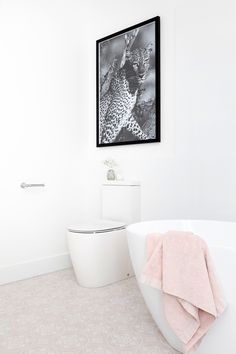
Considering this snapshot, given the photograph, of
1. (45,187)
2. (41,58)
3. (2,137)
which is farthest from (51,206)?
(41,58)

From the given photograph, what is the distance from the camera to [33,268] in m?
2.95

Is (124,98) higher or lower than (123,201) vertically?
higher

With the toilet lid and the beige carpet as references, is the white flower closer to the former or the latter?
the toilet lid

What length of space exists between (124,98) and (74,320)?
2.00 m

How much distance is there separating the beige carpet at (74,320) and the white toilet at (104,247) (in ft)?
0.31

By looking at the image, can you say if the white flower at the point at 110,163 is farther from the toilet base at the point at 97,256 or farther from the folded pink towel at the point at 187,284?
the folded pink towel at the point at 187,284

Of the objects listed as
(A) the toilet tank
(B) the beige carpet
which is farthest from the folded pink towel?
(A) the toilet tank

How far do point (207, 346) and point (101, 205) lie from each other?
1890mm

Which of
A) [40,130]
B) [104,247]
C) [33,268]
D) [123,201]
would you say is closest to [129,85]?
[40,130]

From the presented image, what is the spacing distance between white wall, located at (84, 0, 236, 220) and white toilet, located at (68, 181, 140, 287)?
0.48ft

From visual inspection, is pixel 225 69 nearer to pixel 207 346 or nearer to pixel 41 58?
pixel 41 58

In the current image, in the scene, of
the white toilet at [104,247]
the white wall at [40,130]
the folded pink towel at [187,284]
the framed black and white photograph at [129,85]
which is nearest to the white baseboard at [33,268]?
the white wall at [40,130]

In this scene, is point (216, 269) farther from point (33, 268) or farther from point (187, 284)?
point (33, 268)

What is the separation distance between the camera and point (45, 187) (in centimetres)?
309
